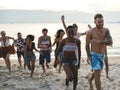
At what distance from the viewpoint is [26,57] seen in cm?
1295

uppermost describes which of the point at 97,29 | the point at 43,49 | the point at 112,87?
→ the point at 97,29

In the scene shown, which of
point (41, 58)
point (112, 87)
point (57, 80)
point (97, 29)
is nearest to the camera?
point (97, 29)

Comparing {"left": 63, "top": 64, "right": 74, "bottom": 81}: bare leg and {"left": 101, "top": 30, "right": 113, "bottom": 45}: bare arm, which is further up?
{"left": 101, "top": 30, "right": 113, "bottom": 45}: bare arm

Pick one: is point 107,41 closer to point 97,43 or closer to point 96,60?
point 97,43

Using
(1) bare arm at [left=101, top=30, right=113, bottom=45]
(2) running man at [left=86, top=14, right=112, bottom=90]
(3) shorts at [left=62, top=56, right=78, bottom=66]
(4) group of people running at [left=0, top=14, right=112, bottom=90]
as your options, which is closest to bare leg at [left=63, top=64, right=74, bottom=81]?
(4) group of people running at [left=0, top=14, right=112, bottom=90]

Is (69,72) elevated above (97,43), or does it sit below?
below

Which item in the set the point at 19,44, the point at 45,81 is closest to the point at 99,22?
the point at 45,81

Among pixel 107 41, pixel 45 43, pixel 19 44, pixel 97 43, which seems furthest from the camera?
pixel 19 44

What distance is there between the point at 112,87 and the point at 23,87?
2.57 metres

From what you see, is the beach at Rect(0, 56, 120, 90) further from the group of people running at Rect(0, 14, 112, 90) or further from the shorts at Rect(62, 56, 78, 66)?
the shorts at Rect(62, 56, 78, 66)

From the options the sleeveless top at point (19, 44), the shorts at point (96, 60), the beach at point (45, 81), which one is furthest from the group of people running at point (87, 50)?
the sleeveless top at point (19, 44)

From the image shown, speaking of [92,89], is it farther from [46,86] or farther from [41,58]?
[41,58]

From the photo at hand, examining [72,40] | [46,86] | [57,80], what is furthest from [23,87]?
[72,40]

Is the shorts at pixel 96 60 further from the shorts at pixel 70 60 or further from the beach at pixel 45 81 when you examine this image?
the beach at pixel 45 81
